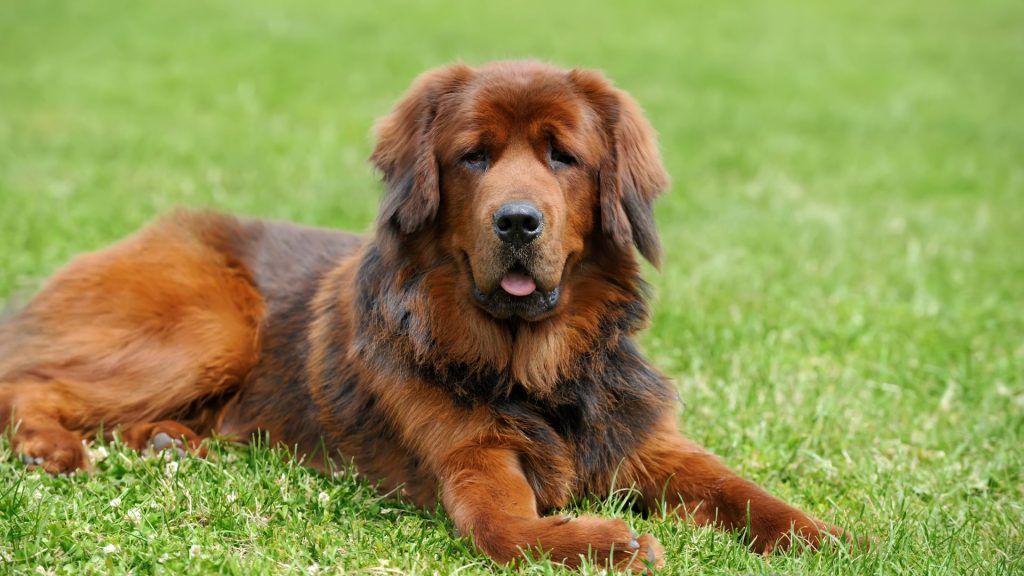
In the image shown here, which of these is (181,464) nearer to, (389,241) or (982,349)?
(389,241)

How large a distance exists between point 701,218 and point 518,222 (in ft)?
21.6

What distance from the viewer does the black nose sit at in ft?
12.8

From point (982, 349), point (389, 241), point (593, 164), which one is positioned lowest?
point (982, 349)

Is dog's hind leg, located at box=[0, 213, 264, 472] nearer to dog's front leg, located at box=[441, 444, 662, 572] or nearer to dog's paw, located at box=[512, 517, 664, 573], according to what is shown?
dog's front leg, located at box=[441, 444, 662, 572]

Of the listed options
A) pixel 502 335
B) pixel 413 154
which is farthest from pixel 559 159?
pixel 502 335

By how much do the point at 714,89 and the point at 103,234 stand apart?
11117mm

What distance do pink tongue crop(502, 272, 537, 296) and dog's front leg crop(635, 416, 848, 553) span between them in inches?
32.8

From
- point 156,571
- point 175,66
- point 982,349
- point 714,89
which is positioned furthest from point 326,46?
point 156,571

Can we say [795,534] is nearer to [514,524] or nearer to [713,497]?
[713,497]

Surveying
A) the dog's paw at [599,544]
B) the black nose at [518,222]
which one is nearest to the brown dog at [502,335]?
the black nose at [518,222]

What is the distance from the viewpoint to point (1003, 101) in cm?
1700

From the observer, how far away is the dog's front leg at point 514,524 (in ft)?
11.6

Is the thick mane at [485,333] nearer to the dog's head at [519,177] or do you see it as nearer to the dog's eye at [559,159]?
the dog's head at [519,177]

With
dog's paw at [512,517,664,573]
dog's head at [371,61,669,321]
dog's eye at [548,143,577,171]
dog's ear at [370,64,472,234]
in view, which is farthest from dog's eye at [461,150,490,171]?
dog's paw at [512,517,664,573]
